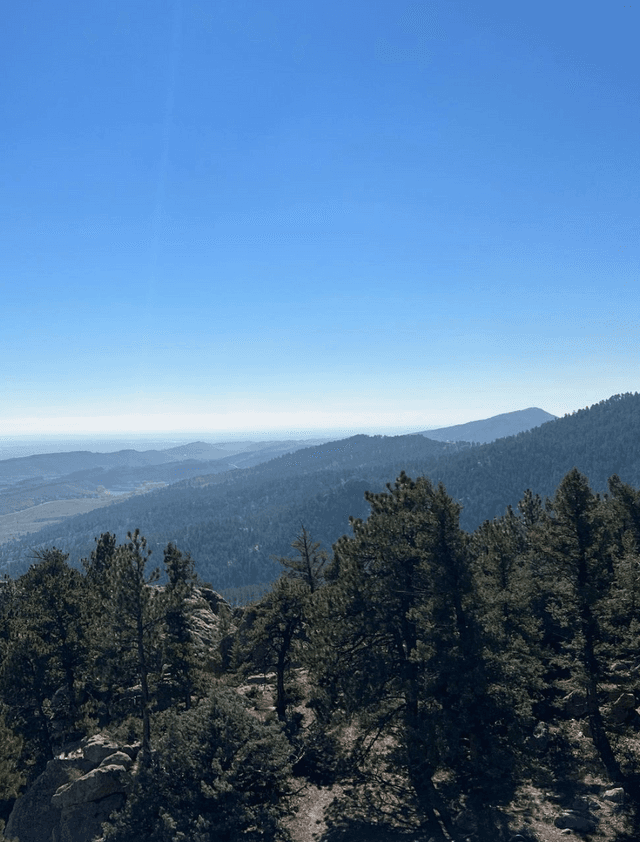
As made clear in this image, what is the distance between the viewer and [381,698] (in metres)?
23.8

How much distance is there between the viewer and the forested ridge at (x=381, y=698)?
66.9 ft

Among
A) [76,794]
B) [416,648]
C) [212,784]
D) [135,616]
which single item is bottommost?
[76,794]

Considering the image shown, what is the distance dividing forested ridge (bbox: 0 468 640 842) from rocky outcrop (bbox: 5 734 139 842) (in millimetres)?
206

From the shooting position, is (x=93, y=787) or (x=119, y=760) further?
(x=119, y=760)

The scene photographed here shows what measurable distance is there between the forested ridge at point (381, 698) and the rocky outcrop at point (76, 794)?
206mm

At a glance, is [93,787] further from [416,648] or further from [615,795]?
[615,795]

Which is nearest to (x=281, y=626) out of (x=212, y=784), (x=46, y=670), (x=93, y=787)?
(x=212, y=784)

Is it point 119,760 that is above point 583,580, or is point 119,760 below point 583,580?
below

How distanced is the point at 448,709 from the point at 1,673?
27.1 meters

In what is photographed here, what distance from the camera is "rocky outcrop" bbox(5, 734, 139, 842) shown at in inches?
902

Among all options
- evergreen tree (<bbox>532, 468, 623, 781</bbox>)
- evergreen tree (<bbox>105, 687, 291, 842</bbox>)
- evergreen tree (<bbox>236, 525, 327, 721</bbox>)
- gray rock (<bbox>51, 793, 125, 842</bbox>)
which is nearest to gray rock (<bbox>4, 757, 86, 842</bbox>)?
gray rock (<bbox>51, 793, 125, 842</bbox>)

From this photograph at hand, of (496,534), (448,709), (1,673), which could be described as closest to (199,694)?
(1,673)

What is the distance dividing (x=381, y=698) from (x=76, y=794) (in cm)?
1598

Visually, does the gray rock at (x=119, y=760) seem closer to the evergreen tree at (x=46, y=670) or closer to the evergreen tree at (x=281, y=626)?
the evergreen tree at (x=46, y=670)
